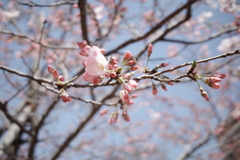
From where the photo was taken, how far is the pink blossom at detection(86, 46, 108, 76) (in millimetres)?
941

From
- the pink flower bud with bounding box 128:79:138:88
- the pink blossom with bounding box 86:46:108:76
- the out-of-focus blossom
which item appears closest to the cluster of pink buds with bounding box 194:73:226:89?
the pink flower bud with bounding box 128:79:138:88

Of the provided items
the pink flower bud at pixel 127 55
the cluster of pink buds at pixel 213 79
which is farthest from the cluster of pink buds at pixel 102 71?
the cluster of pink buds at pixel 213 79

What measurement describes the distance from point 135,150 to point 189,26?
8561mm

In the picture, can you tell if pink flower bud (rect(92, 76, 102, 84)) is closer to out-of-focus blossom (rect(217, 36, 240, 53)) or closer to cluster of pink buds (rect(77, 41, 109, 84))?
Result: cluster of pink buds (rect(77, 41, 109, 84))

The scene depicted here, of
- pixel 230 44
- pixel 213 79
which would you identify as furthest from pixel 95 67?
pixel 230 44

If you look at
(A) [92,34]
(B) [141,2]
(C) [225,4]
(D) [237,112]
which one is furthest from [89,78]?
(D) [237,112]

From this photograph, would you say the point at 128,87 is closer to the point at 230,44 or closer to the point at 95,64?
the point at 95,64

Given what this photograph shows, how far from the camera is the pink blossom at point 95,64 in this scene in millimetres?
941

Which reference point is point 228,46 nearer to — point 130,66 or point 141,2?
point 141,2

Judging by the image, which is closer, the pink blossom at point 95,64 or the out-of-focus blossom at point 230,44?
the pink blossom at point 95,64

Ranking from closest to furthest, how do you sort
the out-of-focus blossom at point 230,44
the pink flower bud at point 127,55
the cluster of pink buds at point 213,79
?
the cluster of pink buds at point 213,79, the pink flower bud at point 127,55, the out-of-focus blossom at point 230,44

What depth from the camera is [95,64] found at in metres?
0.97

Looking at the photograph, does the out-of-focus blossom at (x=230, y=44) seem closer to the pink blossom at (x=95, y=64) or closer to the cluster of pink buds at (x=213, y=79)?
the cluster of pink buds at (x=213, y=79)

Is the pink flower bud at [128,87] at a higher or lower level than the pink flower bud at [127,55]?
lower
